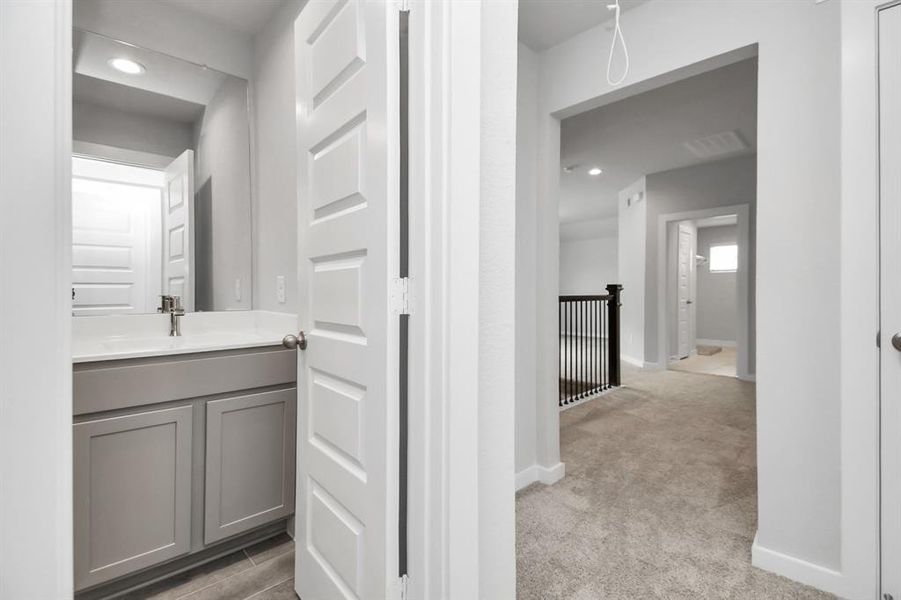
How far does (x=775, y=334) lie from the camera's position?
171 cm

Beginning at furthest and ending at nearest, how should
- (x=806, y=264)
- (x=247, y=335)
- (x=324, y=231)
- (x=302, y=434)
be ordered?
(x=247, y=335) → (x=806, y=264) → (x=302, y=434) → (x=324, y=231)

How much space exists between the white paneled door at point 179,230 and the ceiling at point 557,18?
1932 mm

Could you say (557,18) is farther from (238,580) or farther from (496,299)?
(238,580)

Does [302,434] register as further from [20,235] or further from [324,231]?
[20,235]

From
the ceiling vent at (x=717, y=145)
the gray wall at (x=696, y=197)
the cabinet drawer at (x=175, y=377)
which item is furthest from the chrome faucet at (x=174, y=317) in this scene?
the gray wall at (x=696, y=197)

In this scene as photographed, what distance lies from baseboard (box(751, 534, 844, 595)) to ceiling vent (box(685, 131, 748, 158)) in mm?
4156

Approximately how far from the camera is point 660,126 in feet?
13.8

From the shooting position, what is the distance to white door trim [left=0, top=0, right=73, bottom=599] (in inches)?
25.2

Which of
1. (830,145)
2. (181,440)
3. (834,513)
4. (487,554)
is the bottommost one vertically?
(834,513)

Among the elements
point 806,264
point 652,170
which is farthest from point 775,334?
point 652,170

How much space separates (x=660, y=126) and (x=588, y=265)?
6.88 m

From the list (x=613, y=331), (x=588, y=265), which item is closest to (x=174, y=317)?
(x=613, y=331)

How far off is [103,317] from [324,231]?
1274 mm

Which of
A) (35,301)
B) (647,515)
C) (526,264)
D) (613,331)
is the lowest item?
(647,515)
